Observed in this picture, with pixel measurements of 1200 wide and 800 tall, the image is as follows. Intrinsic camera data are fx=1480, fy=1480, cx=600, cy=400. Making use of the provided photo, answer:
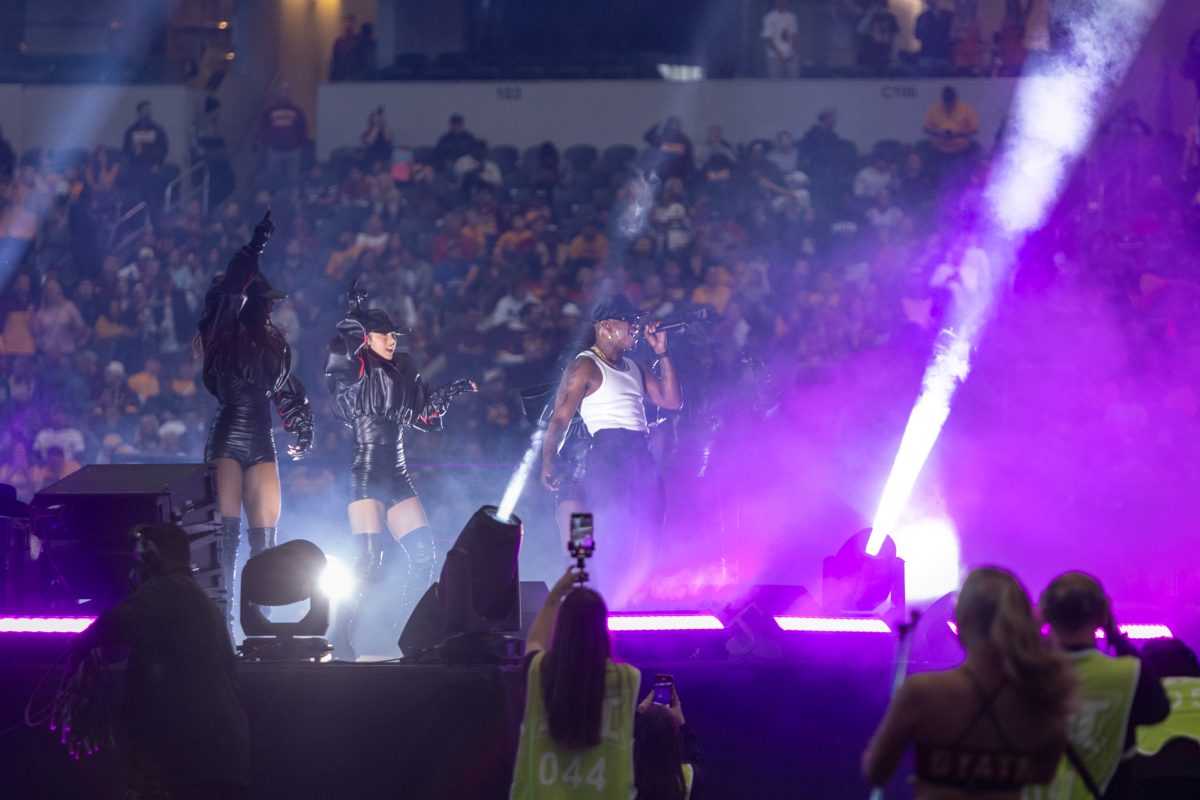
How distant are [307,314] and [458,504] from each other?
3868 mm

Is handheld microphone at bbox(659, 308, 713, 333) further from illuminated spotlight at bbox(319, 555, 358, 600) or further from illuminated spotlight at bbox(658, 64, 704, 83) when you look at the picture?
illuminated spotlight at bbox(658, 64, 704, 83)

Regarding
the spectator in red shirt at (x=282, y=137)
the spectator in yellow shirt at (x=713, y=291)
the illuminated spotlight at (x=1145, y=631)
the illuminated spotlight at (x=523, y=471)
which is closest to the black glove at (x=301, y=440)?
the illuminated spotlight at (x=523, y=471)

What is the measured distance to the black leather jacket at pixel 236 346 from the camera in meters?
7.57

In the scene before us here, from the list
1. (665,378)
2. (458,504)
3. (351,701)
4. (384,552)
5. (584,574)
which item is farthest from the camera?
(458,504)

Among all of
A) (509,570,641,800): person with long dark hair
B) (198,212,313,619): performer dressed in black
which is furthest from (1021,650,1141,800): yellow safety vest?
(198,212,313,619): performer dressed in black

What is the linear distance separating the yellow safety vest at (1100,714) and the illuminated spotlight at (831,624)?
2.49 metres

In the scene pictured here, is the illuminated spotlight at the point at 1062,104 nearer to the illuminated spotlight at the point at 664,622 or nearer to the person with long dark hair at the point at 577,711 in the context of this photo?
the illuminated spotlight at the point at 664,622

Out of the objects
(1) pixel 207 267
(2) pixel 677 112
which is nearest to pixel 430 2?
(2) pixel 677 112

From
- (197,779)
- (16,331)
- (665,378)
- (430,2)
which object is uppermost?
(430,2)

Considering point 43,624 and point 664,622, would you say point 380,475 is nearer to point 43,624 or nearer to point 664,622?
point 664,622

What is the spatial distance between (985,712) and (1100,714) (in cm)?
80

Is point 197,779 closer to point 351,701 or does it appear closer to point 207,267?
point 351,701

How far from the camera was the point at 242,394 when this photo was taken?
758cm

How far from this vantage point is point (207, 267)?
13.5 meters
